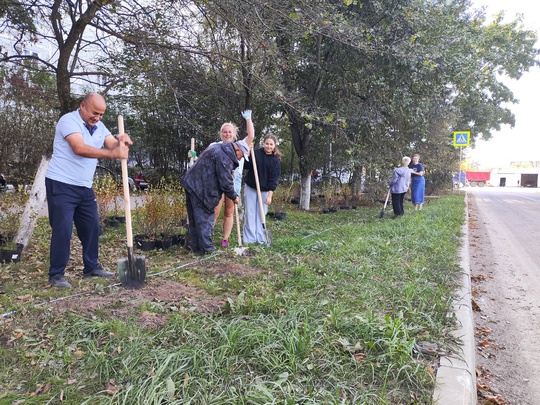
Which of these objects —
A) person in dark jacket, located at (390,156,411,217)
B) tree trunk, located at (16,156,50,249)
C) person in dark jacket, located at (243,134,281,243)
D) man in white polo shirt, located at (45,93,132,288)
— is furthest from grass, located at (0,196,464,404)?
person in dark jacket, located at (390,156,411,217)

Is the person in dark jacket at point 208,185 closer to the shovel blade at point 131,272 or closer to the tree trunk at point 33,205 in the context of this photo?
the shovel blade at point 131,272

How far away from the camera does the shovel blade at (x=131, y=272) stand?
11.2 ft

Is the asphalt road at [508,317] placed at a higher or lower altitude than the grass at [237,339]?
lower

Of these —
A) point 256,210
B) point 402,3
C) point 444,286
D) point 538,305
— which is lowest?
point 538,305

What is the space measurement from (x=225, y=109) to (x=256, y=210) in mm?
4377

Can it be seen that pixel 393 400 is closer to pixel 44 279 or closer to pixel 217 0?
pixel 44 279

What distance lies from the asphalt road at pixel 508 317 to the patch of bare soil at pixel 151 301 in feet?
6.93

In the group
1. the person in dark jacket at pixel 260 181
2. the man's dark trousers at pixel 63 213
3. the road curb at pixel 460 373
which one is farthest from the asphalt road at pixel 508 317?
the man's dark trousers at pixel 63 213

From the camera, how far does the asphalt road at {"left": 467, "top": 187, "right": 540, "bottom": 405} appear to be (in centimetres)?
279

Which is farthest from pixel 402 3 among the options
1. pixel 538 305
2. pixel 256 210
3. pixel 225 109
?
pixel 538 305

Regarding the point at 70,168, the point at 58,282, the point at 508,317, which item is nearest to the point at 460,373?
the point at 508,317

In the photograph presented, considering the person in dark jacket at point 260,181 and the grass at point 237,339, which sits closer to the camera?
the grass at point 237,339

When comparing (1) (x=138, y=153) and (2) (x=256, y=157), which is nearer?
(2) (x=256, y=157)

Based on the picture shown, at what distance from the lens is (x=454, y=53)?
9484 millimetres
